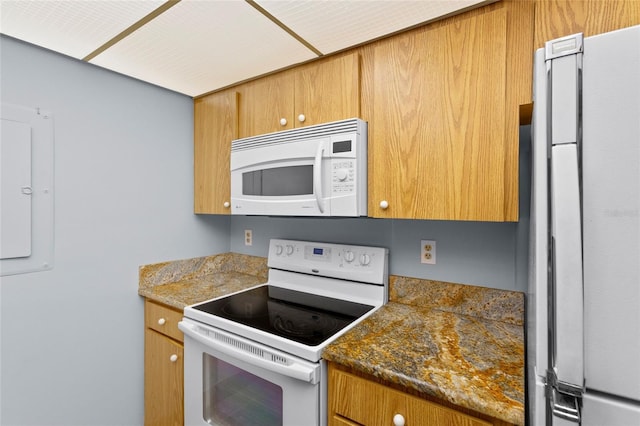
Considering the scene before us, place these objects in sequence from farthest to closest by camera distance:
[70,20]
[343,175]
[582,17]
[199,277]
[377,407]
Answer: [199,277]
[343,175]
[70,20]
[377,407]
[582,17]

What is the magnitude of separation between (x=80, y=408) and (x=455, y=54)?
235 cm

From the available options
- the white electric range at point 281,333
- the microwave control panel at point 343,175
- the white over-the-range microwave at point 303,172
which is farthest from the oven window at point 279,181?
the white electric range at point 281,333

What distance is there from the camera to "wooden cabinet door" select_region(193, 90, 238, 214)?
1771 mm

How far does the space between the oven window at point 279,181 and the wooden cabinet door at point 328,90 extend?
0.24m

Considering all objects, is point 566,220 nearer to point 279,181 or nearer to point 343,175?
point 343,175

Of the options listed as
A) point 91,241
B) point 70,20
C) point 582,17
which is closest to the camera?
point 582,17

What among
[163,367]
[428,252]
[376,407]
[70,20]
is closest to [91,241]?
[163,367]

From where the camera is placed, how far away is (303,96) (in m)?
1.46

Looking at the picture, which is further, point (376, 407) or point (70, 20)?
point (70, 20)

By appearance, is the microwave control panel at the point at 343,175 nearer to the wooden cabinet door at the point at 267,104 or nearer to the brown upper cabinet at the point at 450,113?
the brown upper cabinet at the point at 450,113

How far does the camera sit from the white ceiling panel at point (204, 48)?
1146 mm

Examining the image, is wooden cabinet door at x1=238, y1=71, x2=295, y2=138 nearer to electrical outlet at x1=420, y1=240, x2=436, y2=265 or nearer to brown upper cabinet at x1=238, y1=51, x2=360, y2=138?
brown upper cabinet at x1=238, y1=51, x2=360, y2=138

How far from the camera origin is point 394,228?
5.09ft

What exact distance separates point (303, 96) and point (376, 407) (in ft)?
4.29
